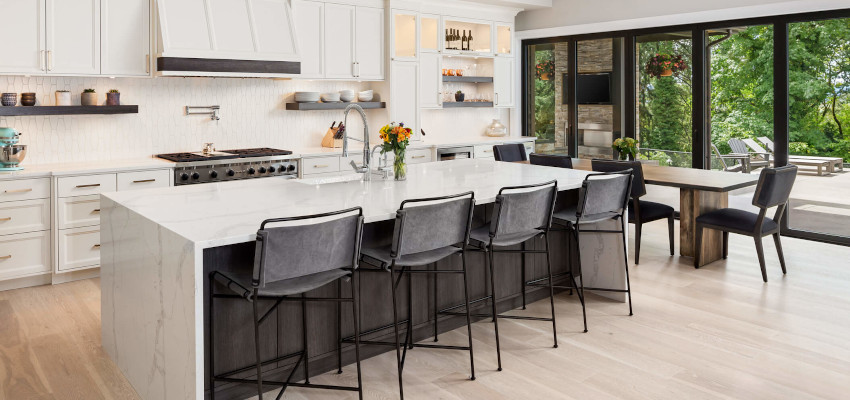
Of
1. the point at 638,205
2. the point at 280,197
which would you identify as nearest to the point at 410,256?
the point at 280,197

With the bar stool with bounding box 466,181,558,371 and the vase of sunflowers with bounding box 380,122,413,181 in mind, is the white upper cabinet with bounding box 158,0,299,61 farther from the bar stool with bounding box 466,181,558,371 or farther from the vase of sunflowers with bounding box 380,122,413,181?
the bar stool with bounding box 466,181,558,371

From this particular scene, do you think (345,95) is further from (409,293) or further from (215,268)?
(215,268)

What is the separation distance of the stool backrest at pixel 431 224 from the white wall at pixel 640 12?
14.8 feet

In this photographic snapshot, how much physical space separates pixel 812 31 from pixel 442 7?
3.90m

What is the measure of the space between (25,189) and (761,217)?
5598mm

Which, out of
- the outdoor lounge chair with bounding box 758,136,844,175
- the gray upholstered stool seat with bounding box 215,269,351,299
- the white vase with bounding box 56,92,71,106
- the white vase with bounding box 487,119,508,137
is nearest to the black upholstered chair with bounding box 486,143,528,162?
the white vase with bounding box 487,119,508,137

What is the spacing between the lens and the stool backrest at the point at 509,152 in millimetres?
7180

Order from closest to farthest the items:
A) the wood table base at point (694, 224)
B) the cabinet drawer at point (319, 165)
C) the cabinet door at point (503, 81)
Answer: the wood table base at point (694, 224), the cabinet drawer at point (319, 165), the cabinet door at point (503, 81)

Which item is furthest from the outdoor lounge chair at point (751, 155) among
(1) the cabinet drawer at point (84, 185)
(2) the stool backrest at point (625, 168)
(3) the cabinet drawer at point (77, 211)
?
Result: (3) the cabinet drawer at point (77, 211)

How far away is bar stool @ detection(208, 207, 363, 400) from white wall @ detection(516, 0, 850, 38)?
5.18m

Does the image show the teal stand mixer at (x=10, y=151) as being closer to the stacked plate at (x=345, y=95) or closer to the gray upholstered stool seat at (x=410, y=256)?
the stacked plate at (x=345, y=95)

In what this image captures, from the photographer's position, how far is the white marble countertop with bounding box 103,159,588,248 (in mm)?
2869

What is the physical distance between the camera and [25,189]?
486cm

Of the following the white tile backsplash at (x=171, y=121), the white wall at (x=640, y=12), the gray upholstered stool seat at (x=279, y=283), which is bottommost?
the gray upholstered stool seat at (x=279, y=283)
